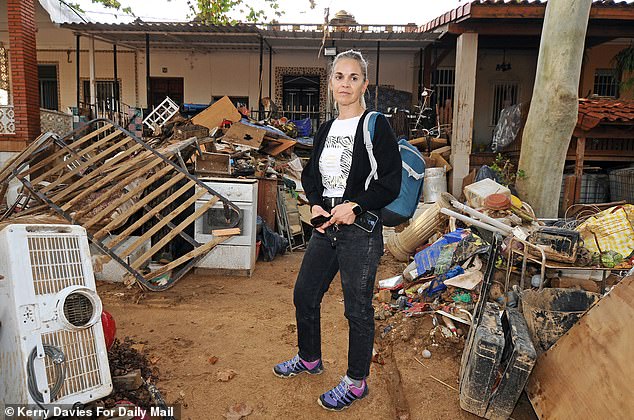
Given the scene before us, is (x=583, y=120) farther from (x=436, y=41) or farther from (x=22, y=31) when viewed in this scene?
(x=22, y=31)

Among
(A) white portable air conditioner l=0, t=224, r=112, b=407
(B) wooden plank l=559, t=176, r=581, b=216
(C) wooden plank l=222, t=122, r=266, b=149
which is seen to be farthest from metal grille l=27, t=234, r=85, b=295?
(B) wooden plank l=559, t=176, r=581, b=216

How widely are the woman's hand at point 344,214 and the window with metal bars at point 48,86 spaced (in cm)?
1441

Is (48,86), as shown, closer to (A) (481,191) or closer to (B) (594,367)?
(A) (481,191)

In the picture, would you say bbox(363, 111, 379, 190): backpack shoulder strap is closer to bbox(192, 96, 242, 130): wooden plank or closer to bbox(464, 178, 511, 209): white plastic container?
bbox(464, 178, 511, 209): white plastic container

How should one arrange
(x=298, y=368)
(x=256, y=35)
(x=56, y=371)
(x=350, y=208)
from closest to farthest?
1. (x=56, y=371)
2. (x=350, y=208)
3. (x=298, y=368)
4. (x=256, y=35)

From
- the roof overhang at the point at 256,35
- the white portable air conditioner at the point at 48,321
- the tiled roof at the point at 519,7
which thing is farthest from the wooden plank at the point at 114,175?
the tiled roof at the point at 519,7

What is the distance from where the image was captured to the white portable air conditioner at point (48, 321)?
183cm

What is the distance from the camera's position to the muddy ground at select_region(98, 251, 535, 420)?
2.74 meters

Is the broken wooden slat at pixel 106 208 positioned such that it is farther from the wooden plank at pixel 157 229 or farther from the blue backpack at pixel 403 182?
the blue backpack at pixel 403 182

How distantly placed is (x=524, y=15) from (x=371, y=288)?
26.1ft

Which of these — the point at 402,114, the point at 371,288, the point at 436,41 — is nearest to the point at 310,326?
the point at 371,288

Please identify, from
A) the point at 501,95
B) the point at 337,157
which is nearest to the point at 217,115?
the point at 337,157

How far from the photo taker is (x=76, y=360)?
1.98 m

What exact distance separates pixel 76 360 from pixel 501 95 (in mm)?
13381
